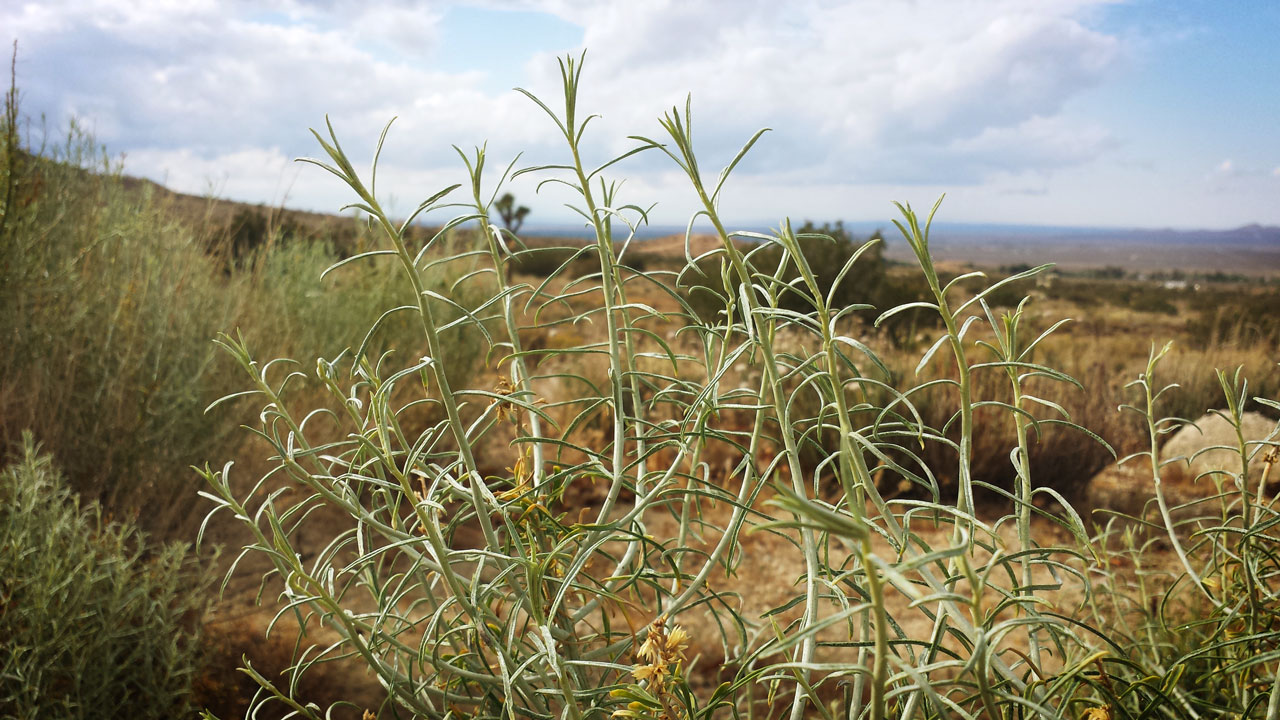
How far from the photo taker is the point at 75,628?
63.4 inches

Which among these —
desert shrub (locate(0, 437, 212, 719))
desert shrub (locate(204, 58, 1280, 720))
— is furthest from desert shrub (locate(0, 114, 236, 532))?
desert shrub (locate(204, 58, 1280, 720))

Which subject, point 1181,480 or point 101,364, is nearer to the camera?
point 101,364

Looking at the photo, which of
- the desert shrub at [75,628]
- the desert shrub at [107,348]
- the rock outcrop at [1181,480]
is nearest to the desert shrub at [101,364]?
the desert shrub at [107,348]

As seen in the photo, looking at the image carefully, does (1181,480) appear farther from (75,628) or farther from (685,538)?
(75,628)

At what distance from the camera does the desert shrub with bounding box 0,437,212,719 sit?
1.51m

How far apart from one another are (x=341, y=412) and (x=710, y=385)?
10.1 ft

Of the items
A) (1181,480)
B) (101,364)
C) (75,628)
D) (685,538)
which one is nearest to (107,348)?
(101,364)

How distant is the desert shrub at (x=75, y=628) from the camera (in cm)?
151

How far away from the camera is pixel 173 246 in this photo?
308 cm

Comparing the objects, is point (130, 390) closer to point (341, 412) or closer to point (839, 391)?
point (341, 412)

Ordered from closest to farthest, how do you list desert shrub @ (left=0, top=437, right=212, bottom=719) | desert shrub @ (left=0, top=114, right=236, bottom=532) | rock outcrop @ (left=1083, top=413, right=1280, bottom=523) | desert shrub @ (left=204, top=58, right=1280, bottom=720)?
desert shrub @ (left=204, top=58, right=1280, bottom=720) → desert shrub @ (left=0, top=437, right=212, bottom=719) → desert shrub @ (left=0, top=114, right=236, bottom=532) → rock outcrop @ (left=1083, top=413, right=1280, bottom=523)

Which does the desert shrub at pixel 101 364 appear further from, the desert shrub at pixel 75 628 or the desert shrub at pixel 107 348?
the desert shrub at pixel 75 628

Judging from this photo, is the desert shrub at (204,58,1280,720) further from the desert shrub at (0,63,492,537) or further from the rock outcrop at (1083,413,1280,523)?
the rock outcrop at (1083,413,1280,523)

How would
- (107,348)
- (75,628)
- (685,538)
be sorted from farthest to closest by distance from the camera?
1. (107,348)
2. (75,628)
3. (685,538)
